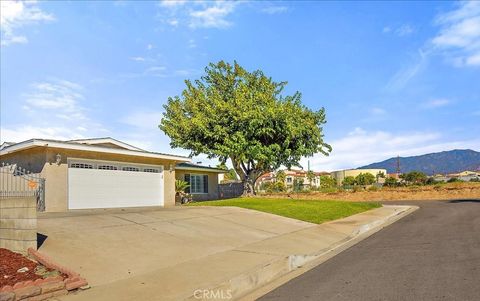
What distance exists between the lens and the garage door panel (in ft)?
61.9

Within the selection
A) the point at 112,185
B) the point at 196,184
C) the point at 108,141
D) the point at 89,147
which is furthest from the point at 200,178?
the point at 89,147

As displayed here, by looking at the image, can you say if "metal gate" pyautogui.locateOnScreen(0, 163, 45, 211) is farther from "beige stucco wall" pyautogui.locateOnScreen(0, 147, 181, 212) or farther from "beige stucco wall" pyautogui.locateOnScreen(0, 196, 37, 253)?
"beige stucco wall" pyautogui.locateOnScreen(0, 196, 37, 253)

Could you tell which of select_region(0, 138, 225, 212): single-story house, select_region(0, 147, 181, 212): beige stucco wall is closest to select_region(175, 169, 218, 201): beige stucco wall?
select_region(0, 138, 225, 212): single-story house

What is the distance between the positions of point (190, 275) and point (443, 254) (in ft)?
19.7

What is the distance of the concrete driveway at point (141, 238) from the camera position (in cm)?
851

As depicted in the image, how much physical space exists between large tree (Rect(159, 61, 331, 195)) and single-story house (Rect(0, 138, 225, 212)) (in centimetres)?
590

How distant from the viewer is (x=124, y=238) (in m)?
11.0

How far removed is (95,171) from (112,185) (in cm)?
124

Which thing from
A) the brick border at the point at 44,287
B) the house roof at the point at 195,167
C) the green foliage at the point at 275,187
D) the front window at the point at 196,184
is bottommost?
the brick border at the point at 44,287

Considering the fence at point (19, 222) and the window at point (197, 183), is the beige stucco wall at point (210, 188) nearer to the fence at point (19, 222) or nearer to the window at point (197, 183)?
the window at point (197, 183)

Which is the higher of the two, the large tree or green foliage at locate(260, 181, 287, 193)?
the large tree

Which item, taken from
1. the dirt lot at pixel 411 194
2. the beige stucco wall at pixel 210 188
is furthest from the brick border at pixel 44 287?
the dirt lot at pixel 411 194

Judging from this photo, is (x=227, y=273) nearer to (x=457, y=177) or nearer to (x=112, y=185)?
(x=112, y=185)

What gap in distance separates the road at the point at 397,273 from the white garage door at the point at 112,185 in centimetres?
1255
